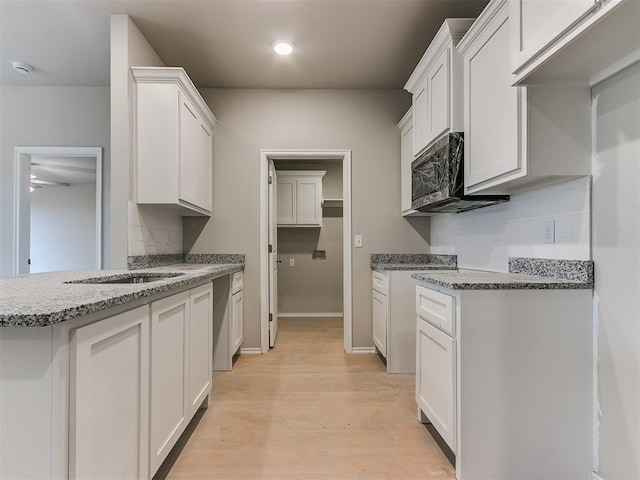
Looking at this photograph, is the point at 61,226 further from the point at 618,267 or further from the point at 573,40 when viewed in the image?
the point at 618,267

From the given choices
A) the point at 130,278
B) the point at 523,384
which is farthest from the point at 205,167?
the point at 523,384

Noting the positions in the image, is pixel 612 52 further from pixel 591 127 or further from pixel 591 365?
pixel 591 365

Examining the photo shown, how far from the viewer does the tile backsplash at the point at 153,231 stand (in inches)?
88.0

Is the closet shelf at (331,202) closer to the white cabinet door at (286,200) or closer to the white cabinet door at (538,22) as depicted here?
the white cabinet door at (286,200)

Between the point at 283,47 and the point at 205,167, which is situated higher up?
the point at 283,47

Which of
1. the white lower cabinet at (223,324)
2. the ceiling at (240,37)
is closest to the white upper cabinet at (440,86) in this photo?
the ceiling at (240,37)

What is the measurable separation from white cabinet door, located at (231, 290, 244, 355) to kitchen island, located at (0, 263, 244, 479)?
1.26 m

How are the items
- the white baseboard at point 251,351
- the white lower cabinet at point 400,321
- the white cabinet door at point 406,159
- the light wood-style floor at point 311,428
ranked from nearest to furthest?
1. the light wood-style floor at point 311,428
2. the white lower cabinet at point 400,321
3. the white cabinet door at point 406,159
4. the white baseboard at point 251,351

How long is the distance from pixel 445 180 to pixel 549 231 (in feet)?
2.06

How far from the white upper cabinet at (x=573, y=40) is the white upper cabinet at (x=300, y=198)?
355cm

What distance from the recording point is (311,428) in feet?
6.25

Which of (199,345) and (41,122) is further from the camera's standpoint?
(41,122)

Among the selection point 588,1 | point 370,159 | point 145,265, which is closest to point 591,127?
point 588,1

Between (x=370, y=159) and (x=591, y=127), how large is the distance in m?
2.02
